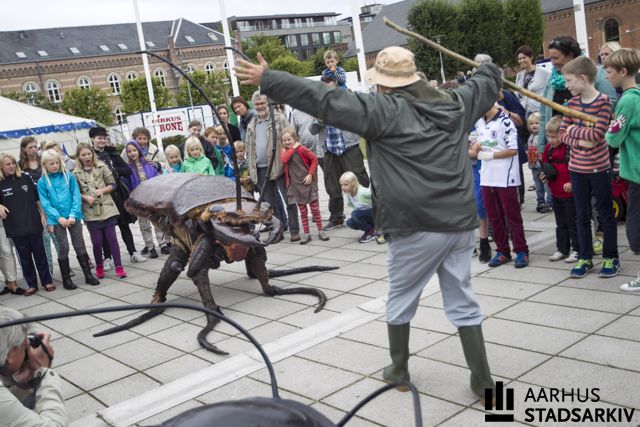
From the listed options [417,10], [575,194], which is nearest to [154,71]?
[417,10]

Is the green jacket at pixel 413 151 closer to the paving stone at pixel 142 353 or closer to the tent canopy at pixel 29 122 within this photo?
the paving stone at pixel 142 353

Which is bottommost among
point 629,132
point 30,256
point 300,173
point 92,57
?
point 30,256

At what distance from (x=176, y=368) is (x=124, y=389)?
0.43m

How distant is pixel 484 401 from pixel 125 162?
279 inches

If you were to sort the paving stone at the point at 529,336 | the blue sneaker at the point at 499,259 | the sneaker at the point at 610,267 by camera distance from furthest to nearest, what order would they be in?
the blue sneaker at the point at 499,259, the sneaker at the point at 610,267, the paving stone at the point at 529,336

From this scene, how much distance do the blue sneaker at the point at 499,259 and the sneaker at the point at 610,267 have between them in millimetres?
1091

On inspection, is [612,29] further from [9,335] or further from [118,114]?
[9,335]

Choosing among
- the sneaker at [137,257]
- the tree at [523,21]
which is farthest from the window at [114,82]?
the sneaker at [137,257]

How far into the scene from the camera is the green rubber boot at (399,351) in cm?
382

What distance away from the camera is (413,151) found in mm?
3459

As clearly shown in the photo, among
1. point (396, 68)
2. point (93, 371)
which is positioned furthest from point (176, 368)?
point (396, 68)

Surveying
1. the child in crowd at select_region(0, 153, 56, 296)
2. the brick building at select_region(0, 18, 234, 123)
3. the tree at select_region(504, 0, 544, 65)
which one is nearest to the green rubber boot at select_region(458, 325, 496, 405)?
the child in crowd at select_region(0, 153, 56, 296)

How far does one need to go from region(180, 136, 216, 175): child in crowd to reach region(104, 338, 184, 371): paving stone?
359 centimetres

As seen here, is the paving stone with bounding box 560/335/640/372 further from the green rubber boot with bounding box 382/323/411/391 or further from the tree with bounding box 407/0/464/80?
the tree with bounding box 407/0/464/80
